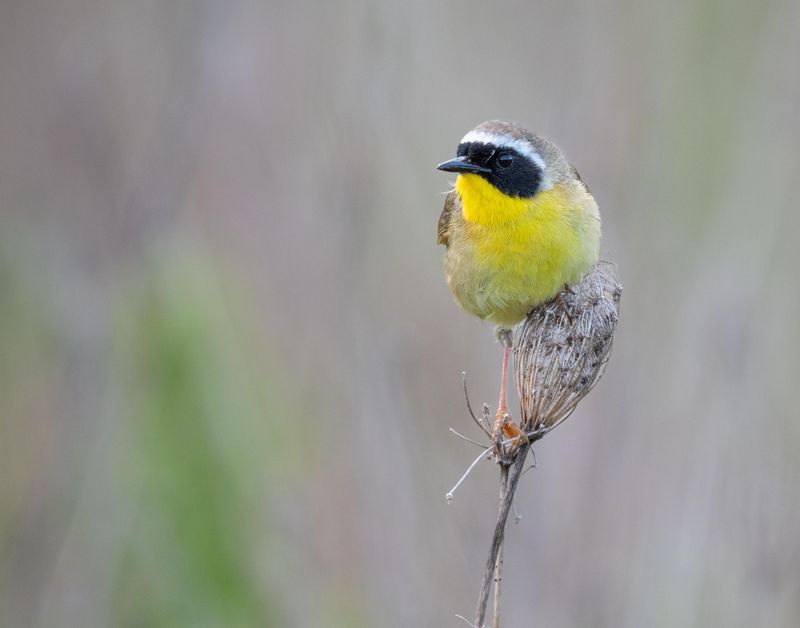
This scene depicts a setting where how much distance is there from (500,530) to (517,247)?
65.3 inches

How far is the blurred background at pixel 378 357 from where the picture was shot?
4270mm

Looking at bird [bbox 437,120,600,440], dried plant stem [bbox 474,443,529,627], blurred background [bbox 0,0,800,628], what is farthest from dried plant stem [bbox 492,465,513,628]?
blurred background [bbox 0,0,800,628]

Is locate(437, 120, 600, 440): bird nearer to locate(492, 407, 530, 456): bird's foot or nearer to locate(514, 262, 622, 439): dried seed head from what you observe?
locate(514, 262, 622, 439): dried seed head

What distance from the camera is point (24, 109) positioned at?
5785mm

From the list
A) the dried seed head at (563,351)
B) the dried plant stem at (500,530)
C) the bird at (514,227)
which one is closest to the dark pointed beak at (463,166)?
the bird at (514,227)

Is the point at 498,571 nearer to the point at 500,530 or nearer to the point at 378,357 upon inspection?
the point at 500,530

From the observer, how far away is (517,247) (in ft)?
12.9

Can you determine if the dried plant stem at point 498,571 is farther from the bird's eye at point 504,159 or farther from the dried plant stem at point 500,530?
the bird's eye at point 504,159

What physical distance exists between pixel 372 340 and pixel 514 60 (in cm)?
245

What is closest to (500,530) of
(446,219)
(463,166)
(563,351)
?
(563,351)

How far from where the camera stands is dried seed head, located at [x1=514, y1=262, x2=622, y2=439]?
3115 millimetres

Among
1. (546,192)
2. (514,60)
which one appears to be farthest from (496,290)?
(514,60)

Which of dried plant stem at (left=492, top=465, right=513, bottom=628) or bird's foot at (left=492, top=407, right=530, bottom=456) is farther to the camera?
bird's foot at (left=492, top=407, right=530, bottom=456)

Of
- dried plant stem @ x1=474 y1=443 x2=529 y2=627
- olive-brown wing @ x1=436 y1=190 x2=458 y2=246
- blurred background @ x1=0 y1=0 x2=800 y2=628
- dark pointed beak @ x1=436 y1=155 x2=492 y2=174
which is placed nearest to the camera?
dried plant stem @ x1=474 y1=443 x2=529 y2=627
